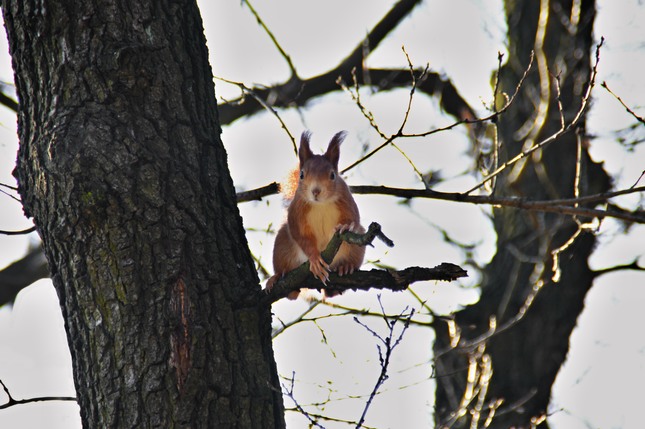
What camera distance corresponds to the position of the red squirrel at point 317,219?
3193mm

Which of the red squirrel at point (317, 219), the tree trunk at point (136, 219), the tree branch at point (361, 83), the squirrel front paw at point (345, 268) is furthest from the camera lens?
the tree branch at point (361, 83)

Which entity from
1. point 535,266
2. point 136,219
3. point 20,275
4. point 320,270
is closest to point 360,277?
point 320,270

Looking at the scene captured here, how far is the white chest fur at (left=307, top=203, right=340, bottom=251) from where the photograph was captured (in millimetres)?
3227

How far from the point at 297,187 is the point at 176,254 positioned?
3.49 feet

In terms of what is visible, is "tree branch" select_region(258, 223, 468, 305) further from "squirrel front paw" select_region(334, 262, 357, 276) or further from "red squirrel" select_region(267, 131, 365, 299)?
"red squirrel" select_region(267, 131, 365, 299)

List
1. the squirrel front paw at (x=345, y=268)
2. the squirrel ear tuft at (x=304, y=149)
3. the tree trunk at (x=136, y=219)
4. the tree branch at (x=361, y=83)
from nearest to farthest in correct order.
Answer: the tree trunk at (x=136, y=219) → the squirrel front paw at (x=345, y=268) → the squirrel ear tuft at (x=304, y=149) → the tree branch at (x=361, y=83)

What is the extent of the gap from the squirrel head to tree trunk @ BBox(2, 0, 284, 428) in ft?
1.98

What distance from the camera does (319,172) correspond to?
3.25 metres

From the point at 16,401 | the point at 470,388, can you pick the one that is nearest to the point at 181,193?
the point at 16,401

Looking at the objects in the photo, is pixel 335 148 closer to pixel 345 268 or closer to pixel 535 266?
pixel 345 268

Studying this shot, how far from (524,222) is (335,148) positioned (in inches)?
91.7

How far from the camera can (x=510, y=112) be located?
574 centimetres

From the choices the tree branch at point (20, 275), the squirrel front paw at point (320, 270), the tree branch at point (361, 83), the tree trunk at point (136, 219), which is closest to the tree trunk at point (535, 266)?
the tree branch at point (361, 83)

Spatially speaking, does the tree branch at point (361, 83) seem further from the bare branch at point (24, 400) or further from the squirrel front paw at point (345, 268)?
the bare branch at point (24, 400)
